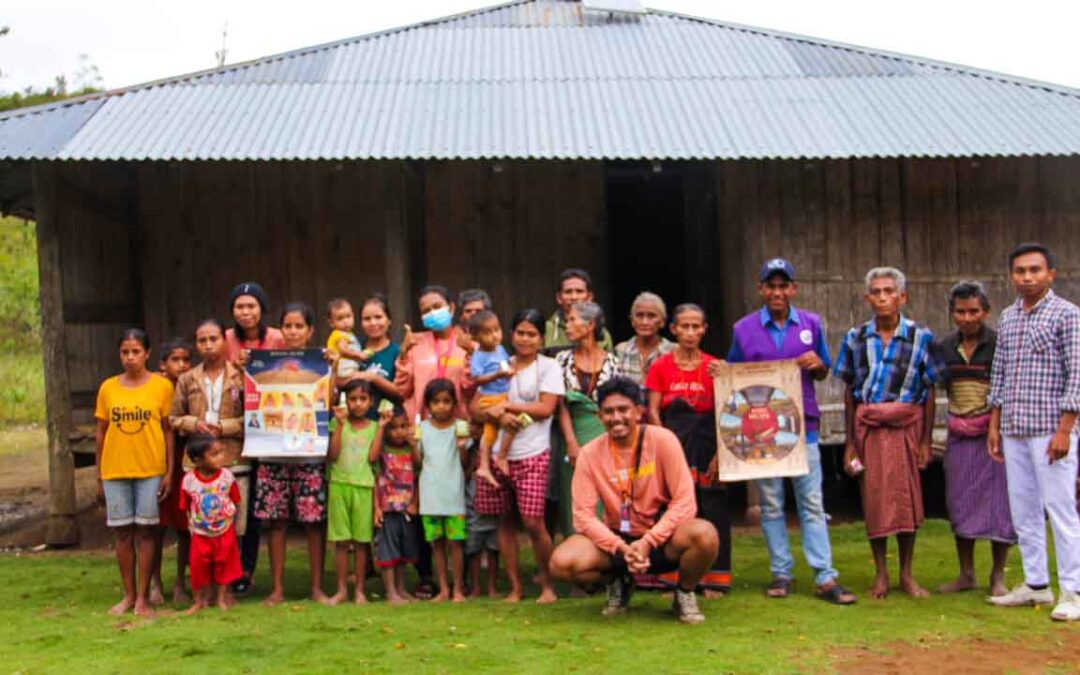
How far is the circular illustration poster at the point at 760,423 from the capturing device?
5969 millimetres

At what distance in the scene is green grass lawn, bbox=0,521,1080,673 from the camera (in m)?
4.94

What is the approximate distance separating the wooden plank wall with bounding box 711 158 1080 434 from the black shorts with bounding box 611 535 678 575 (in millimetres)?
3749

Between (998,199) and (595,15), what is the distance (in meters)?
4.57

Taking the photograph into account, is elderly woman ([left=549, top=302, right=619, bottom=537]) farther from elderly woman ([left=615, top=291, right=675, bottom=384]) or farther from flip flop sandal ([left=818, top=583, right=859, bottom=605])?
flip flop sandal ([left=818, top=583, right=859, bottom=605])

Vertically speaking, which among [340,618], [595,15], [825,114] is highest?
[595,15]

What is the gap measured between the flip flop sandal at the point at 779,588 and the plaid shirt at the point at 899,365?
102cm

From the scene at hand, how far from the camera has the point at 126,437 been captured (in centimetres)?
620

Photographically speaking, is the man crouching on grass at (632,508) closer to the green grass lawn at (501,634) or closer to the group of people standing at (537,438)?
the group of people standing at (537,438)

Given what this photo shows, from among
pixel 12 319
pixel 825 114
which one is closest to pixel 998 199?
pixel 825 114

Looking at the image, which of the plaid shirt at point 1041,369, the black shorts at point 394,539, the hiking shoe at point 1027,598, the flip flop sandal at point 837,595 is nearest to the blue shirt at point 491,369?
the black shorts at point 394,539

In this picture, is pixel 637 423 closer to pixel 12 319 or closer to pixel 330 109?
pixel 330 109

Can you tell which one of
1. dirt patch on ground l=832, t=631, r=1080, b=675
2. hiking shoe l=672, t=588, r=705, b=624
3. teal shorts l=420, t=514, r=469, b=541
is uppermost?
teal shorts l=420, t=514, r=469, b=541

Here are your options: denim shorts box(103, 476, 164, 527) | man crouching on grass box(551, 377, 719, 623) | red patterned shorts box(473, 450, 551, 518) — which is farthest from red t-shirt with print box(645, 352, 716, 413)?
denim shorts box(103, 476, 164, 527)

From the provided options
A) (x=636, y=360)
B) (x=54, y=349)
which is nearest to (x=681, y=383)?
(x=636, y=360)
